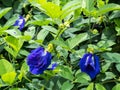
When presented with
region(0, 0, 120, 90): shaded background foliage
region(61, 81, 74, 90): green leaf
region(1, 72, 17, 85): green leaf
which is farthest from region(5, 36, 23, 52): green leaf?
region(61, 81, 74, 90): green leaf

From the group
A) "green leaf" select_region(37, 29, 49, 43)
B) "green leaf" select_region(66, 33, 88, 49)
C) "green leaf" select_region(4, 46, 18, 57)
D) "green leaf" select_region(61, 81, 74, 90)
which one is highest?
"green leaf" select_region(37, 29, 49, 43)

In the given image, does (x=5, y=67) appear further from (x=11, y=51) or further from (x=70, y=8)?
(x=70, y=8)

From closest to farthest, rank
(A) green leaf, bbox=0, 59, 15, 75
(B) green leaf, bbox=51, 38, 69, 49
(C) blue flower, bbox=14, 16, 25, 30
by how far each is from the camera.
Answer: (B) green leaf, bbox=51, 38, 69, 49
(A) green leaf, bbox=0, 59, 15, 75
(C) blue flower, bbox=14, 16, 25, 30

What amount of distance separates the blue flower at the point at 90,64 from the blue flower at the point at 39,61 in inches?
4.3

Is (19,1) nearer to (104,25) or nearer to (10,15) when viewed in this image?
(10,15)

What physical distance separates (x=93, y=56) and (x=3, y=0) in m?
0.64

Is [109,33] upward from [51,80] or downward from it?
upward

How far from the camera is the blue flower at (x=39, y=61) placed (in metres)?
1.28

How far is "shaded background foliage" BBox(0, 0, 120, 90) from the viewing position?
1279 mm

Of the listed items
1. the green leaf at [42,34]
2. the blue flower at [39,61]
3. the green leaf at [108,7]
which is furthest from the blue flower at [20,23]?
the green leaf at [108,7]

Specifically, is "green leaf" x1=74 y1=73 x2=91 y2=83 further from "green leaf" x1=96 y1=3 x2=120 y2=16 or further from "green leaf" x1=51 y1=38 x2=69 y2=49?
"green leaf" x1=96 y1=3 x2=120 y2=16

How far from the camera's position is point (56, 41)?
1.25 m

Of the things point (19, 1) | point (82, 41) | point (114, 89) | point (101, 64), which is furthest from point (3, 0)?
point (114, 89)

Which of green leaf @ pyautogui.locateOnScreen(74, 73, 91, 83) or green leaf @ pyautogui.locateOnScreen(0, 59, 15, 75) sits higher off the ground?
green leaf @ pyautogui.locateOnScreen(0, 59, 15, 75)
